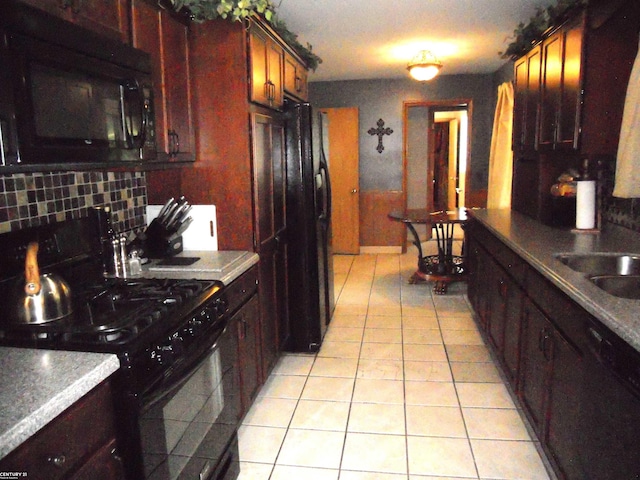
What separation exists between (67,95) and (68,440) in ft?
3.15

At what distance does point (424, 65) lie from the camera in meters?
4.47

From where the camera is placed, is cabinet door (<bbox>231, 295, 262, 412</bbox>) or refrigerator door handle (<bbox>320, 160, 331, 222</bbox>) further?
refrigerator door handle (<bbox>320, 160, 331, 222</bbox>)

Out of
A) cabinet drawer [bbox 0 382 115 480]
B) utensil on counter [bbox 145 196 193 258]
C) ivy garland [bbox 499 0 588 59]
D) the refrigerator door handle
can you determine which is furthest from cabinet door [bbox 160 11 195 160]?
ivy garland [bbox 499 0 588 59]

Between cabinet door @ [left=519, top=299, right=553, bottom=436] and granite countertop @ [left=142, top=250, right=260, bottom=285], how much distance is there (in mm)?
1344

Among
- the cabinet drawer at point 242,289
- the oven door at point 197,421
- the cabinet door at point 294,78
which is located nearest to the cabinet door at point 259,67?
the cabinet door at point 294,78

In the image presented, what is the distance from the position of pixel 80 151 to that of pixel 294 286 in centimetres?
189

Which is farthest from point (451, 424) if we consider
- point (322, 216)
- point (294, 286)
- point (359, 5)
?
point (359, 5)

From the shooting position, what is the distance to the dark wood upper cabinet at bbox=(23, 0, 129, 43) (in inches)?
57.0

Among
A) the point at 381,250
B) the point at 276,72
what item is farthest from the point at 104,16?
the point at 381,250

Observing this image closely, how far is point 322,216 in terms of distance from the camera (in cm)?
334

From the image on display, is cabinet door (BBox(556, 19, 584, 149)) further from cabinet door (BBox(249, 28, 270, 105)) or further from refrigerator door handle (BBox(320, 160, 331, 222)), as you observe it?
cabinet door (BBox(249, 28, 270, 105))

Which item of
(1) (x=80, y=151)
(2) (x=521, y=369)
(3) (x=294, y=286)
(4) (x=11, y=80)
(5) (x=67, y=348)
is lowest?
(2) (x=521, y=369)

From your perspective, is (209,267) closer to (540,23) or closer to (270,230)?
(270,230)

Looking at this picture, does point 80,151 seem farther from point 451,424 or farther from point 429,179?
point 429,179
